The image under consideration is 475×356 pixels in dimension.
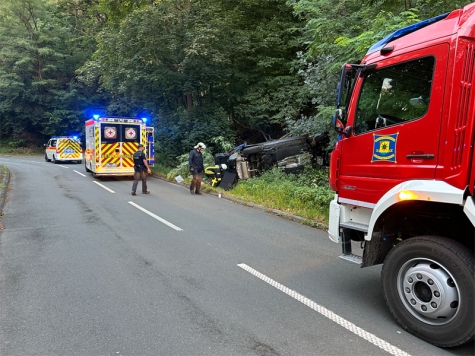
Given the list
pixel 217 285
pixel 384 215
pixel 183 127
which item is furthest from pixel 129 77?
pixel 384 215

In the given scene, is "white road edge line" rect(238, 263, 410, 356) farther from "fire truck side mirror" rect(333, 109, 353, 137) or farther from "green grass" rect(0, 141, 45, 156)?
"green grass" rect(0, 141, 45, 156)

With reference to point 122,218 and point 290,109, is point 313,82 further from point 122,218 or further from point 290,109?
point 122,218

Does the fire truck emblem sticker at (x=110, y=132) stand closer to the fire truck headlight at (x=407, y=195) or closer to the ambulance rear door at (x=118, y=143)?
the ambulance rear door at (x=118, y=143)

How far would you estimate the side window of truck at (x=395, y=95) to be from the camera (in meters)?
3.66

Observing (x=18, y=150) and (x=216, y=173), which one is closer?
(x=216, y=173)

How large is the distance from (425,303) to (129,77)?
57.0 feet

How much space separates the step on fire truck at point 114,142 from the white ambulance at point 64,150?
13.2 metres

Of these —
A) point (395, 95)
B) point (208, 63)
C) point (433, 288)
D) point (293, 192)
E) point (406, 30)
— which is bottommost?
point (293, 192)

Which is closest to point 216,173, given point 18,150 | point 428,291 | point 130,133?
point 130,133

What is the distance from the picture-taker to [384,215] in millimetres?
3893

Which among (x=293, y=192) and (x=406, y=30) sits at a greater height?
(x=406, y=30)

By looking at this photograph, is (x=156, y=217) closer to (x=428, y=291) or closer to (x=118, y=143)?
(x=428, y=291)

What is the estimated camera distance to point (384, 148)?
155 inches

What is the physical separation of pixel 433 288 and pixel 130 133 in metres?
15.9
